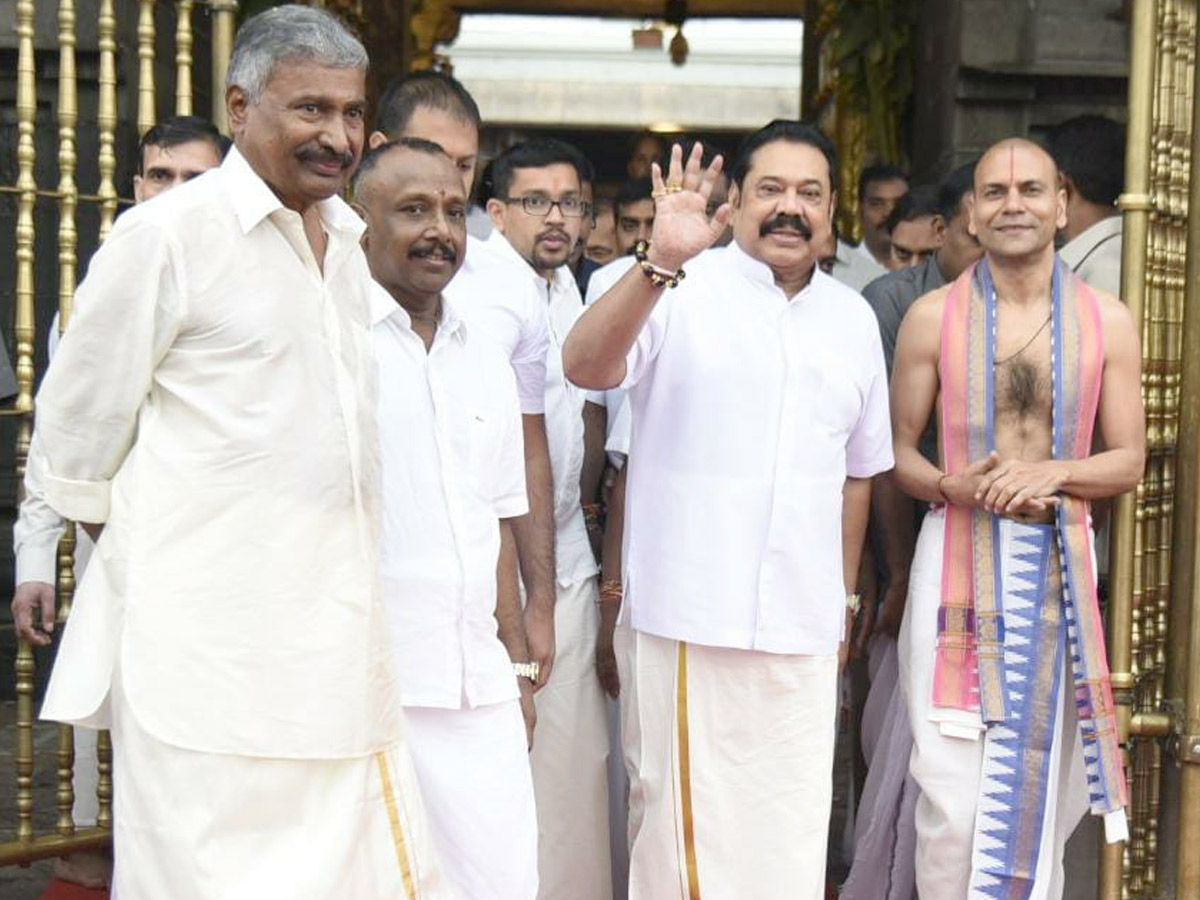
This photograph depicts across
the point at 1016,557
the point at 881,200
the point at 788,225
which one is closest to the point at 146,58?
the point at 788,225

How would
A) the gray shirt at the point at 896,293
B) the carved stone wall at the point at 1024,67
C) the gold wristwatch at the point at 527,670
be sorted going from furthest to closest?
the carved stone wall at the point at 1024,67
the gray shirt at the point at 896,293
the gold wristwatch at the point at 527,670

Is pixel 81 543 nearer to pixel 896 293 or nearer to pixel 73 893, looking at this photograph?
pixel 73 893

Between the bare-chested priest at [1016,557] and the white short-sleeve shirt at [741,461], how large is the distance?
347 millimetres

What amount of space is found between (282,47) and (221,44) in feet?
5.36

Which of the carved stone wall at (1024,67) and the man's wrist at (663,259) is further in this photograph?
the carved stone wall at (1024,67)

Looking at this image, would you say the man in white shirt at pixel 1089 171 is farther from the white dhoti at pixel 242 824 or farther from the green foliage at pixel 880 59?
the green foliage at pixel 880 59

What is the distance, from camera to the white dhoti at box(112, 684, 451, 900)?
3.11 m

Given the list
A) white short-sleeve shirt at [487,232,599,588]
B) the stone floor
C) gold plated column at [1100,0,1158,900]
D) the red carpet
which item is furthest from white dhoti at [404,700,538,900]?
the stone floor

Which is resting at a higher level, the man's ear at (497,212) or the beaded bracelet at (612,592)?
the man's ear at (497,212)

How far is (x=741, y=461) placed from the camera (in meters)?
4.27

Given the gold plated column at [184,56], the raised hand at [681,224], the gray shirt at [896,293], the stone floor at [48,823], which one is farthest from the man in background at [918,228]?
the gold plated column at [184,56]

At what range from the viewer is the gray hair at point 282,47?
3.25m

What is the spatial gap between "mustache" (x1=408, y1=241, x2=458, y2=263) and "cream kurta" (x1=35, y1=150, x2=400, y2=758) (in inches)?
18.7

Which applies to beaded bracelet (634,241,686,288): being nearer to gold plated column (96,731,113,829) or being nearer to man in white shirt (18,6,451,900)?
man in white shirt (18,6,451,900)
